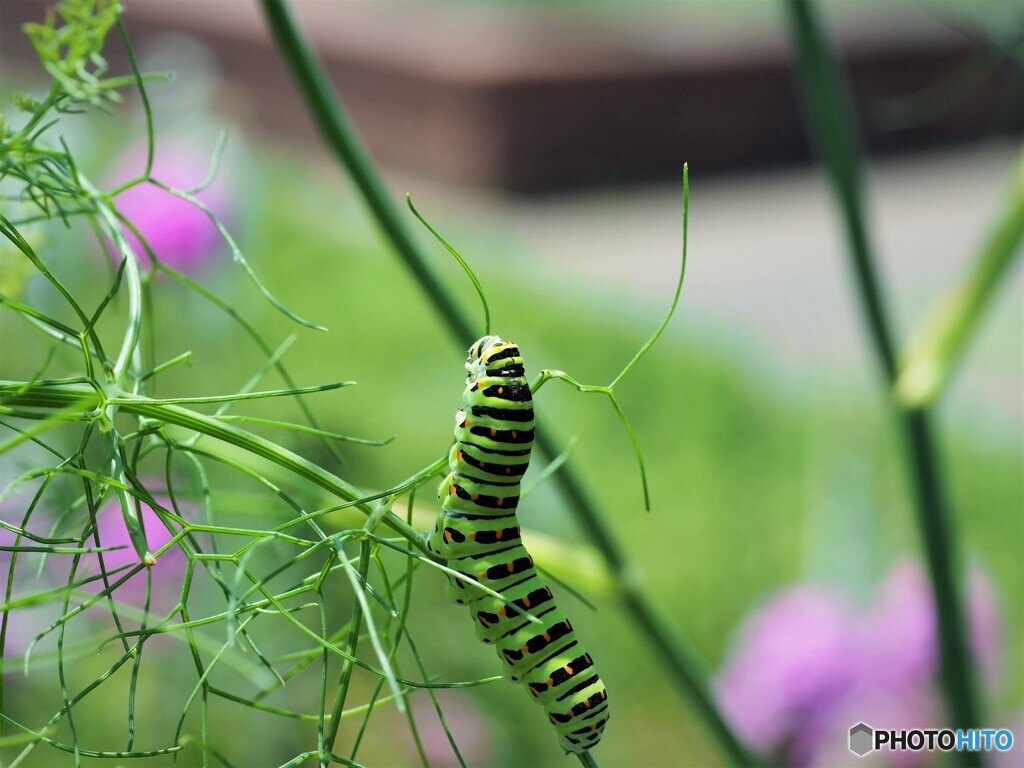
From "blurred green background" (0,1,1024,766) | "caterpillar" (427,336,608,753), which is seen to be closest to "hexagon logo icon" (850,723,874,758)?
"blurred green background" (0,1,1024,766)

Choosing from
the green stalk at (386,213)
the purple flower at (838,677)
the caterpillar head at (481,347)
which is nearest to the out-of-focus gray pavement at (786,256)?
the purple flower at (838,677)

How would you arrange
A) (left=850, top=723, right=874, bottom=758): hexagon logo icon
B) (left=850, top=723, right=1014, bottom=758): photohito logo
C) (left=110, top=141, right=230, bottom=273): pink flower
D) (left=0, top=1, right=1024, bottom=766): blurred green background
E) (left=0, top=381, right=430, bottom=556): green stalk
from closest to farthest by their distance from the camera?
(left=0, top=381, right=430, bottom=556): green stalk → (left=850, top=723, right=1014, bottom=758): photohito logo → (left=850, top=723, right=874, bottom=758): hexagon logo icon → (left=0, top=1, right=1024, bottom=766): blurred green background → (left=110, top=141, right=230, bottom=273): pink flower

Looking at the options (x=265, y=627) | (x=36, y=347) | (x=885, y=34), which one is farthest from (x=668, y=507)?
(x=885, y=34)

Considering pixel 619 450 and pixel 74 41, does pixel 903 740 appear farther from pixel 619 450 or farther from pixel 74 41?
pixel 619 450

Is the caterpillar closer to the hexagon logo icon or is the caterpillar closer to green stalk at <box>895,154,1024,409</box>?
green stalk at <box>895,154,1024,409</box>

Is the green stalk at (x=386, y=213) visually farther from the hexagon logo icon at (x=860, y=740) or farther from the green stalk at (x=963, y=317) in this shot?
the hexagon logo icon at (x=860, y=740)

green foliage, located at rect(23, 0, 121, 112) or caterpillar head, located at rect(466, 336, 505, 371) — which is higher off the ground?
green foliage, located at rect(23, 0, 121, 112)

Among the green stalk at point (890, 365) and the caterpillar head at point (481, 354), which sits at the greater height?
the green stalk at point (890, 365)
